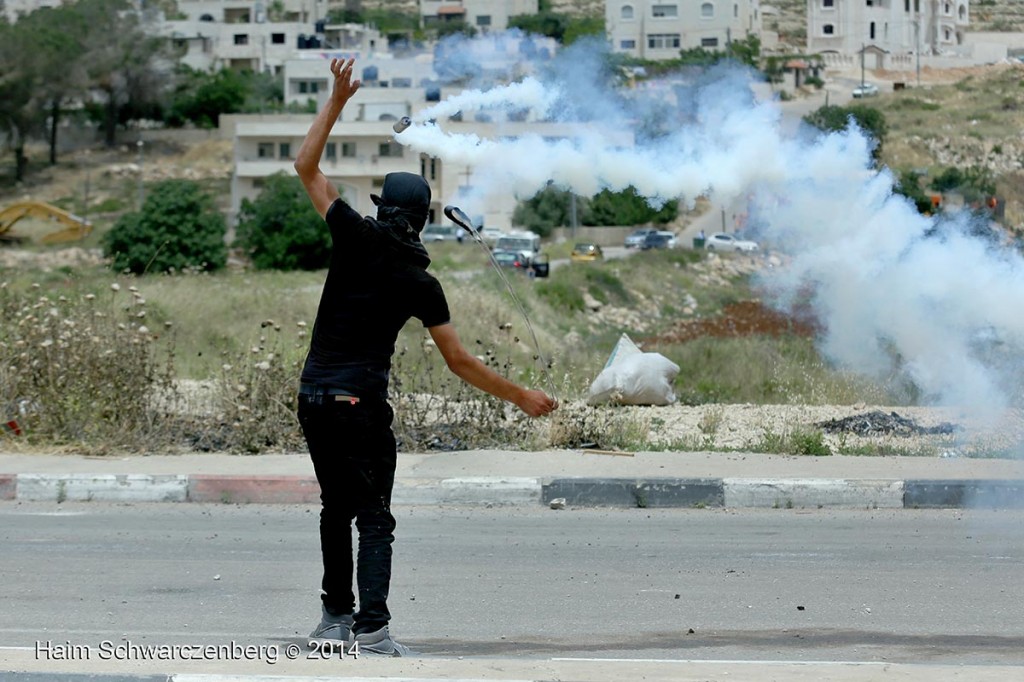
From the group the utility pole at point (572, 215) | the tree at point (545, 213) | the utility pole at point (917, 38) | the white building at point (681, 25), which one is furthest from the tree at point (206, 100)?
the utility pole at point (917, 38)

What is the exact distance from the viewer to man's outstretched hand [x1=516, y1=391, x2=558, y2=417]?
5.50 m

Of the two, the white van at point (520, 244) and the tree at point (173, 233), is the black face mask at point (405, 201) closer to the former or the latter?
the white van at point (520, 244)

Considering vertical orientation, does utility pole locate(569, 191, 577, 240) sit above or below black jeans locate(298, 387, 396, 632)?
below

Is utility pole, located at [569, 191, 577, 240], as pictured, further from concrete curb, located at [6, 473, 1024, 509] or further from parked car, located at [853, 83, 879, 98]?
concrete curb, located at [6, 473, 1024, 509]

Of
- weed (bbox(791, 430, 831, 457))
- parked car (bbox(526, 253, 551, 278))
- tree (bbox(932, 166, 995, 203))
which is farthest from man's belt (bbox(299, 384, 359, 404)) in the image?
parked car (bbox(526, 253, 551, 278))

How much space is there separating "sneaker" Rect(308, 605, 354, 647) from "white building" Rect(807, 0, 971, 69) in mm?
86190

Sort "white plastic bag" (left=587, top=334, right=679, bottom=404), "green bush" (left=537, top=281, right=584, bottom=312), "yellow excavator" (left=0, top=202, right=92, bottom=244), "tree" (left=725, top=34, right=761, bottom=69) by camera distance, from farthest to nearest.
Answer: "tree" (left=725, top=34, right=761, bottom=69) → "yellow excavator" (left=0, top=202, right=92, bottom=244) → "green bush" (left=537, top=281, right=584, bottom=312) → "white plastic bag" (left=587, top=334, right=679, bottom=404)

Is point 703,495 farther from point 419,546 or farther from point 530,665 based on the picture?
point 530,665

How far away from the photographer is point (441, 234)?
189ft

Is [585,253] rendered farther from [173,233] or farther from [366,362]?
[366,362]

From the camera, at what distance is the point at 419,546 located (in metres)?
7.75

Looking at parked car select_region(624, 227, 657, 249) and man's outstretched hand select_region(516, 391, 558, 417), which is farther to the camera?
parked car select_region(624, 227, 657, 249)

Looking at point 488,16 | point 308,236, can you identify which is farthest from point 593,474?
point 488,16

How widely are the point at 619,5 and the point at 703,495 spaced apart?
8838 centimetres
